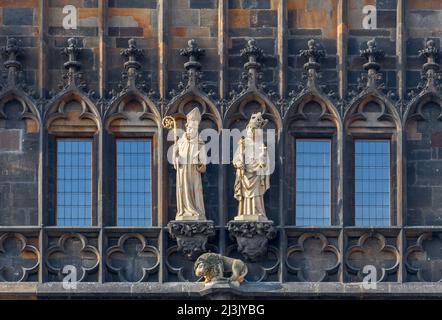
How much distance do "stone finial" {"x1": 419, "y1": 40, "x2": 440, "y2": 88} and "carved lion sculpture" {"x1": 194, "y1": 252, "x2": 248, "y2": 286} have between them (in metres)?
5.40

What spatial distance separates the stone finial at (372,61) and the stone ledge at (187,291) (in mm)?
4249

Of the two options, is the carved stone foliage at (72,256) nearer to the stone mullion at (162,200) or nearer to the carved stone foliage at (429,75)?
the stone mullion at (162,200)

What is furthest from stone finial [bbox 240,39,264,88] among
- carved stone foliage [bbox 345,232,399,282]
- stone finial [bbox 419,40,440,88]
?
carved stone foliage [bbox 345,232,399,282]

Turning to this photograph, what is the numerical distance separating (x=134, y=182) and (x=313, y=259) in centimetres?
392

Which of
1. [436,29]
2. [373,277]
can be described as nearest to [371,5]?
[436,29]

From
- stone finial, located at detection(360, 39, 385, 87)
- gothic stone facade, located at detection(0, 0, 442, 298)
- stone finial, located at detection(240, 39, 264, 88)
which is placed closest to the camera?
gothic stone facade, located at detection(0, 0, 442, 298)

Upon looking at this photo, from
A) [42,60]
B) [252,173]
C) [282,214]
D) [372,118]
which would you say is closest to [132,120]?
[42,60]

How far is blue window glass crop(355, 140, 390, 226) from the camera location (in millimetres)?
64750

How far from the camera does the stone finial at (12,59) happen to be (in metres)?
64.8

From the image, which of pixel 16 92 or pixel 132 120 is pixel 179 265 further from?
pixel 16 92

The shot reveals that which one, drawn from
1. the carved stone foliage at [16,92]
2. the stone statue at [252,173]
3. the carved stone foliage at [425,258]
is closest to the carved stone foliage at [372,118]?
the stone statue at [252,173]

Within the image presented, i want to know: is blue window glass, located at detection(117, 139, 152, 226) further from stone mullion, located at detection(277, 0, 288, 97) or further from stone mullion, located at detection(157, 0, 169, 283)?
stone mullion, located at detection(277, 0, 288, 97)

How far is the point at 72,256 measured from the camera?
64.2 metres

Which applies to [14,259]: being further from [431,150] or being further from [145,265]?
[431,150]
